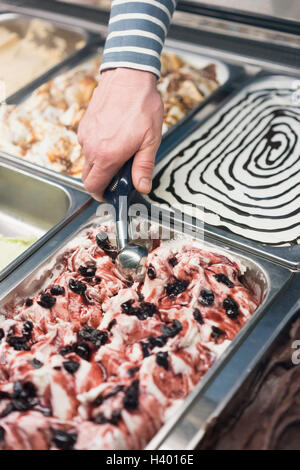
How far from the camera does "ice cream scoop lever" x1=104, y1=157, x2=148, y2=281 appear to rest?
1350 mm

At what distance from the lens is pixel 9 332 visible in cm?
121

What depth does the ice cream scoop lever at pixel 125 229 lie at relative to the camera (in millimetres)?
1350

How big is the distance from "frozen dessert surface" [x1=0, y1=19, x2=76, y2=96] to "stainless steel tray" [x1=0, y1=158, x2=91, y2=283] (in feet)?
2.36

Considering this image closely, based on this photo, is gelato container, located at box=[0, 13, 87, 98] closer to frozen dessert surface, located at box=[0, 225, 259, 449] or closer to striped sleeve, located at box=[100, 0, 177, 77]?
striped sleeve, located at box=[100, 0, 177, 77]

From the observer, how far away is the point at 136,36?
146cm

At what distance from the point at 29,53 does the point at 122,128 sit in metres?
1.51

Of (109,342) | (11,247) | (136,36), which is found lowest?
(109,342)

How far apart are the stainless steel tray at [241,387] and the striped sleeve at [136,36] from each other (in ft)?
2.91

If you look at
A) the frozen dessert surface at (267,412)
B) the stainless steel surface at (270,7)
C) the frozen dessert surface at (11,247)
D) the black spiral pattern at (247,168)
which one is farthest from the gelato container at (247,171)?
the frozen dessert surface at (11,247)

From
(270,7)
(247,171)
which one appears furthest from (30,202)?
(270,7)

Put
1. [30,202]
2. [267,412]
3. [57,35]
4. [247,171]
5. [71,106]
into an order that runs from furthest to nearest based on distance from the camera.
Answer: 1. [57,35]
2. [71,106]
3. [30,202]
4. [247,171]
5. [267,412]

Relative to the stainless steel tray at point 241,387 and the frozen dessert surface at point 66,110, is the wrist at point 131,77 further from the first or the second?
the stainless steel tray at point 241,387

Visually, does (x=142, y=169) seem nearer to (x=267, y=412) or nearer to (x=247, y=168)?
(x=247, y=168)
